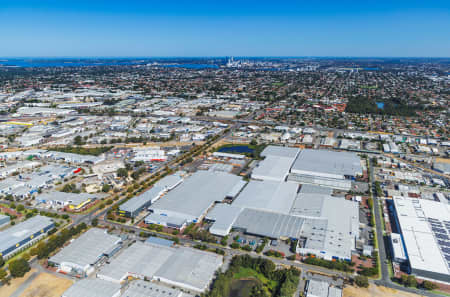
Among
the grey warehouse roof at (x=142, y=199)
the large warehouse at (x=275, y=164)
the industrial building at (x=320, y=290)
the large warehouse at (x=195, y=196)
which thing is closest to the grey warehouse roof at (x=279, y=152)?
the large warehouse at (x=275, y=164)

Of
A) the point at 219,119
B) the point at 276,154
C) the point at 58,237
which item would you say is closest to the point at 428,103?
the point at 219,119

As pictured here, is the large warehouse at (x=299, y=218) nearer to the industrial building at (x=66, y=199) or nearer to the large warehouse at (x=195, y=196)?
the large warehouse at (x=195, y=196)

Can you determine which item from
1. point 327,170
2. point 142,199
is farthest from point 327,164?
point 142,199

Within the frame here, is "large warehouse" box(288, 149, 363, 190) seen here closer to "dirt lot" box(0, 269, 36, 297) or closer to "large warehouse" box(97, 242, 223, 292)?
"large warehouse" box(97, 242, 223, 292)

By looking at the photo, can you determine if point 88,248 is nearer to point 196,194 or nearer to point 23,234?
point 23,234

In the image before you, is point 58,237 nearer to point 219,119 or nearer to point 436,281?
point 436,281

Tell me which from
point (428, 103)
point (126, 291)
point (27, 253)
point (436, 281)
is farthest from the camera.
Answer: point (428, 103)
